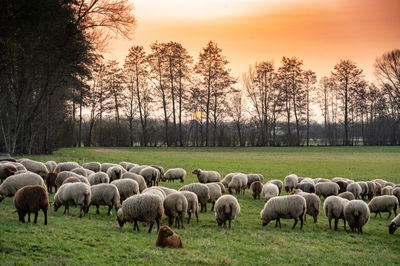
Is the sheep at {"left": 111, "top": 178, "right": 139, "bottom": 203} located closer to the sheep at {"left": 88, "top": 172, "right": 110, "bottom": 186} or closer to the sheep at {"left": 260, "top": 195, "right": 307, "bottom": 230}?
the sheep at {"left": 88, "top": 172, "right": 110, "bottom": 186}

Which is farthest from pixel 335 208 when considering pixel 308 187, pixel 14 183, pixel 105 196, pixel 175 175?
pixel 175 175

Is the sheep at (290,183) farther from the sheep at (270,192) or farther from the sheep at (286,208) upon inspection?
the sheep at (286,208)

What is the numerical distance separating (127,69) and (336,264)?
2258 inches

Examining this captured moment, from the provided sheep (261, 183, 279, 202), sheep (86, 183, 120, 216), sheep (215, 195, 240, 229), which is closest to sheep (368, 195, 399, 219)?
sheep (261, 183, 279, 202)

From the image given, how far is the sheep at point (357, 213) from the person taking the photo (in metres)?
10.9

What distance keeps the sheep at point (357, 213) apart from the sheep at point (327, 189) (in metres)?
5.84

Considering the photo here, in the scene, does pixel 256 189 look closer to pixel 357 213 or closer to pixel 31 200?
pixel 357 213

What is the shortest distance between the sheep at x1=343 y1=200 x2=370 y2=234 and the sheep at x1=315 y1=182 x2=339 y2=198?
5.84 metres

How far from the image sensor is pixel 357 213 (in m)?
10.9

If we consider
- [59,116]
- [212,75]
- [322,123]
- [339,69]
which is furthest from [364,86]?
[59,116]

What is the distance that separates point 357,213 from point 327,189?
627 centimetres

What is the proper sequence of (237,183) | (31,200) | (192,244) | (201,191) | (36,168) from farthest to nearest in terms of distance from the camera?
(237,183) → (36,168) → (201,191) → (31,200) → (192,244)

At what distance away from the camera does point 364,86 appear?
6475 centimetres

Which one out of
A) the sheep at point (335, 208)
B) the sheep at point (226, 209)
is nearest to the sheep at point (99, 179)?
the sheep at point (226, 209)
